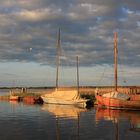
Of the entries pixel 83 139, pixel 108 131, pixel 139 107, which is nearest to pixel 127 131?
pixel 108 131

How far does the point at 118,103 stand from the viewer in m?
68.4

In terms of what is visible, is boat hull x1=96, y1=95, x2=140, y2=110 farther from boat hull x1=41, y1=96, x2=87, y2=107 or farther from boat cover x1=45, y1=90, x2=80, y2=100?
boat cover x1=45, y1=90, x2=80, y2=100

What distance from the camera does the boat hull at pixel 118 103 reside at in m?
66.5

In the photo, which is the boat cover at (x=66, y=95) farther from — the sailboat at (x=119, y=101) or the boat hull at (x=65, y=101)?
the sailboat at (x=119, y=101)

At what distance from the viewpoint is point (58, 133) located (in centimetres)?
3531

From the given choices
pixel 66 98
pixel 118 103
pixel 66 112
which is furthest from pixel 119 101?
pixel 66 98

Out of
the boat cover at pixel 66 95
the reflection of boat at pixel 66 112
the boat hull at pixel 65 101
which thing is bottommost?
the reflection of boat at pixel 66 112

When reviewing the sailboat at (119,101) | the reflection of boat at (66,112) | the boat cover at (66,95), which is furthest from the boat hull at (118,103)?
the boat cover at (66,95)

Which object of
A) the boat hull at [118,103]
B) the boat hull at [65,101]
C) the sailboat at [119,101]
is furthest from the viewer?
the boat hull at [65,101]

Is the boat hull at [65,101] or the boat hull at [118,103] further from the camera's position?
the boat hull at [65,101]

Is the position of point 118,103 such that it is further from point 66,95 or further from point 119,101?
point 66,95

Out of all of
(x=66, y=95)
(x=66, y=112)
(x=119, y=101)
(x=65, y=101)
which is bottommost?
(x=66, y=112)

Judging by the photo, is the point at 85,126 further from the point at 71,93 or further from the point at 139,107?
the point at 71,93

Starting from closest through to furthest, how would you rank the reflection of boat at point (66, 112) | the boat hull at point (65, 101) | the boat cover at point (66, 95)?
the reflection of boat at point (66, 112) < the boat hull at point (65, 101) < the boat cover at point (66, 95)
